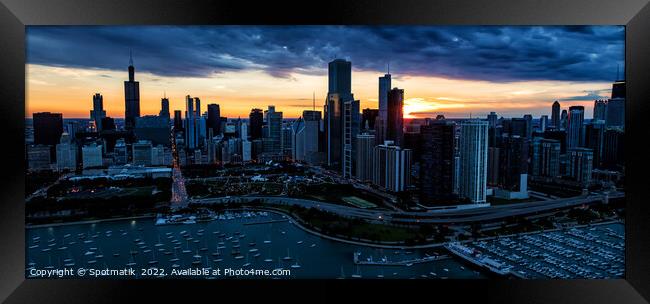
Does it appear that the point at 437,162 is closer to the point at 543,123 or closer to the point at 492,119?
the point at 492,119

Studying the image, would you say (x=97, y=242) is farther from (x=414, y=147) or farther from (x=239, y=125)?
(x=414, y=147)

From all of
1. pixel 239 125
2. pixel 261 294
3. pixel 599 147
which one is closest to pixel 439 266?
pixel 261 294

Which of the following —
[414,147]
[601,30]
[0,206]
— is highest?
[601,30]

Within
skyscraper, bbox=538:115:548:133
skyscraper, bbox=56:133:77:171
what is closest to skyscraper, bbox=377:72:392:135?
skyscraper, bbox=538:115:548:133

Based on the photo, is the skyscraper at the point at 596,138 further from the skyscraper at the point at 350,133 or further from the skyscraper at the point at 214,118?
the skyscraper at the point at 214,118
